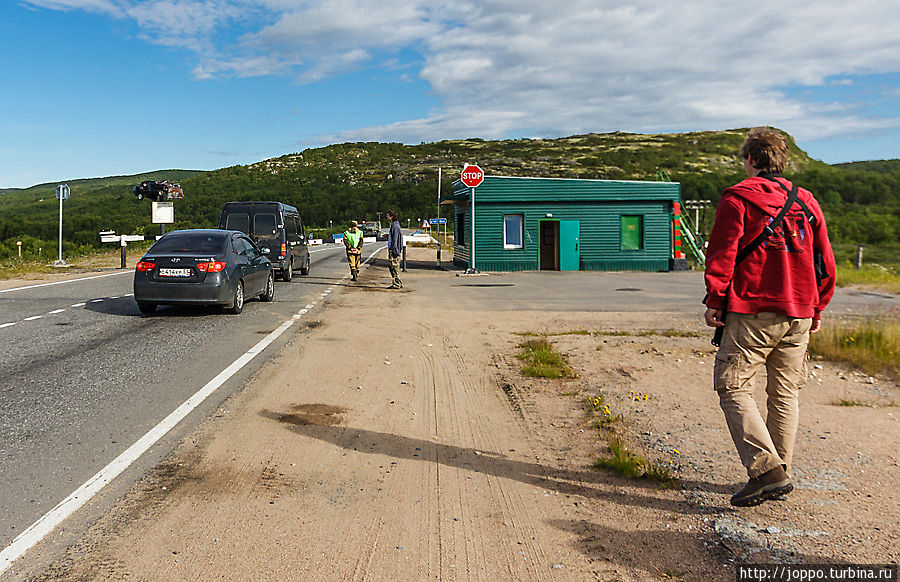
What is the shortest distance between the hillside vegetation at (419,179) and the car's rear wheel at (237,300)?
49733 mm

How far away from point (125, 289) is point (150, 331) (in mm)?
7465

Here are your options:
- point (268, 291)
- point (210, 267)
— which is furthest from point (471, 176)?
point (210, 267)

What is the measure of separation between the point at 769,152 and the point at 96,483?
14.8 feet

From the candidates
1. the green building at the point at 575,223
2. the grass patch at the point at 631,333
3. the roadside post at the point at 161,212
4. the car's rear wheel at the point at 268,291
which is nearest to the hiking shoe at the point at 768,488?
the grass patch at the point at 631,333

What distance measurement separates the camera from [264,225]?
20953mm

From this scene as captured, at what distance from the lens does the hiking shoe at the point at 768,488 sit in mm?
3918

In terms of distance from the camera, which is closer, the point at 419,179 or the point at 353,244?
the point at 353,244

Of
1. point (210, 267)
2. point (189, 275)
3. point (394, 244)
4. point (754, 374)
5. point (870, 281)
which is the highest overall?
point (394, 244)

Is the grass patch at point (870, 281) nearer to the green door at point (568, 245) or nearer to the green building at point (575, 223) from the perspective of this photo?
the green building at point (575, 223)

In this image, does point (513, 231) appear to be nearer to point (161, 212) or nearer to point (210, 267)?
point (161, 212)

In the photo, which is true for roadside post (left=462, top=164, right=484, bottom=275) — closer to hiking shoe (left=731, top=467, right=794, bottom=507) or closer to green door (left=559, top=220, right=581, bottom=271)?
green door (left=559, top=220, right=581, bottom=271)

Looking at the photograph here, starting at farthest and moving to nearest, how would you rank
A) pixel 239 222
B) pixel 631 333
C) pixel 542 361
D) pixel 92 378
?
pixel 239 222, pixel 631 333, pixel 542 361, pixel 92 378

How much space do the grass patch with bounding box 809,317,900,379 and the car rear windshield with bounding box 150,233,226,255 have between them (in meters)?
9.92

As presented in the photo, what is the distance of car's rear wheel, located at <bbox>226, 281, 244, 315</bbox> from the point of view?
43.3 ft
